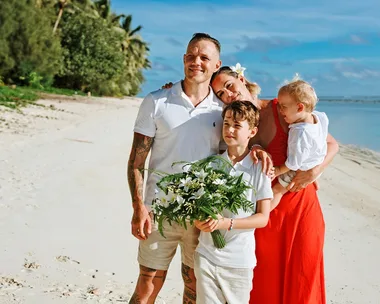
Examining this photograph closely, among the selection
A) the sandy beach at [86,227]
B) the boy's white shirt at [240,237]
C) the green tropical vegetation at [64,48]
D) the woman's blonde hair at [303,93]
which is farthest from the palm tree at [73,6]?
the boy's white shirt at [240,237]

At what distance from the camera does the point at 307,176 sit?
12.5ft

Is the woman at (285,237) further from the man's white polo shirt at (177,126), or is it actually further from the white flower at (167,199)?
the white flower at (167,199)

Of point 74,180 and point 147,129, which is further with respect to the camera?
point 74,180

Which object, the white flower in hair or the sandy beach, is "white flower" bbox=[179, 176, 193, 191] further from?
the sandy beach

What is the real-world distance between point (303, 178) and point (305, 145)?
0.28 metres

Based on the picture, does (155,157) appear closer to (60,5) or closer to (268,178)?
(268,178)

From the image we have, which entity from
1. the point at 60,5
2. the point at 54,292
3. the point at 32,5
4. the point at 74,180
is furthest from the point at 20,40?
the point at 54,292

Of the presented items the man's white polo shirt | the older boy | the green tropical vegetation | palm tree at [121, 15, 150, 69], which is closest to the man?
the man's white polo shirt

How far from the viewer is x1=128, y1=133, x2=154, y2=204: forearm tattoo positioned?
3781 millimetres

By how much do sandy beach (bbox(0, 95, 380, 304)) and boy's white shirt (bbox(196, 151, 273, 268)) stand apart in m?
1.99

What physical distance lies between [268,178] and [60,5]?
139 feet

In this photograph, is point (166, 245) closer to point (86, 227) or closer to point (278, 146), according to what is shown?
point (278, 146)

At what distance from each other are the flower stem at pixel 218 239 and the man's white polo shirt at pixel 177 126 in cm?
49

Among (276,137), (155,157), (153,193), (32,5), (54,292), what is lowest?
(54,292)
